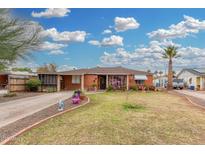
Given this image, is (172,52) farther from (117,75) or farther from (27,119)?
(27,119)

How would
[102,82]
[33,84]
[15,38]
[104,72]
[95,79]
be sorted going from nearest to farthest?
[15,38] < [33,84] < [95,79] < [104,72] < [102,82]

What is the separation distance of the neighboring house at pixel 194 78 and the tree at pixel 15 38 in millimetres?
26258

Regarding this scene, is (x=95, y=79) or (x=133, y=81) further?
(x=133, y=81)

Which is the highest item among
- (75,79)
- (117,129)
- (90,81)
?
(75,79)

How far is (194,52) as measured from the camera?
24844mm

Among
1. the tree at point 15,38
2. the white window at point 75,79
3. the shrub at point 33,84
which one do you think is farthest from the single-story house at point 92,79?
the tree at point 15,38

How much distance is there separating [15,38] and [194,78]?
3007cm

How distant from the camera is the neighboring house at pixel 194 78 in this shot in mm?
43844

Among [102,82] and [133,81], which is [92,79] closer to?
[102,82]

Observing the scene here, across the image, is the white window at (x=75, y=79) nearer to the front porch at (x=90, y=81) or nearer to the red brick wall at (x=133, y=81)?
the front porch at (x=90, y=81)

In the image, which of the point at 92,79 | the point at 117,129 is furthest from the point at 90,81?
the point at 117,129

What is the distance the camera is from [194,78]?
45688 millimetres

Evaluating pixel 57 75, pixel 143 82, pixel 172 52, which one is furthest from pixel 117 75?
pixel 172 52

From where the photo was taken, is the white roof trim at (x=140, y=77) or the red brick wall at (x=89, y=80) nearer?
the red brick wall at (x=89, y=80)
